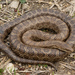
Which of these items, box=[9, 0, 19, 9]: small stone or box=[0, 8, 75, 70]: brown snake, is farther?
box=[9, 0, 19, 9]: small stone

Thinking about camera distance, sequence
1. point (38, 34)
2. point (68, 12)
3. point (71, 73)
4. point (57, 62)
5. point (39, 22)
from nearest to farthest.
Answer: point (71, 73)
point (57, 62)
point (38, 34)
point (39, 22)
point (68, 12)

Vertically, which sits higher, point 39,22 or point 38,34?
point 39,22

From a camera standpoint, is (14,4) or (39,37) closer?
(39,37)

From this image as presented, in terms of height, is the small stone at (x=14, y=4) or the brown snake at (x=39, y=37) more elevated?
the small stone at (x=14, y=4)

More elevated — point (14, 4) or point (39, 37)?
point (14, 4)

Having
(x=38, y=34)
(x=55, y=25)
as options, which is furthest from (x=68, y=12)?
(x=38, y=34)

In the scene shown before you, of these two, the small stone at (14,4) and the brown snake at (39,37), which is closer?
the brown snake at (39,37)

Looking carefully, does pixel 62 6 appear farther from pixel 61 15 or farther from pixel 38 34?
pixel 38 34

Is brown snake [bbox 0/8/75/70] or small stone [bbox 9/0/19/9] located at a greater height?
small stone [bbox 9/0/19/9]
